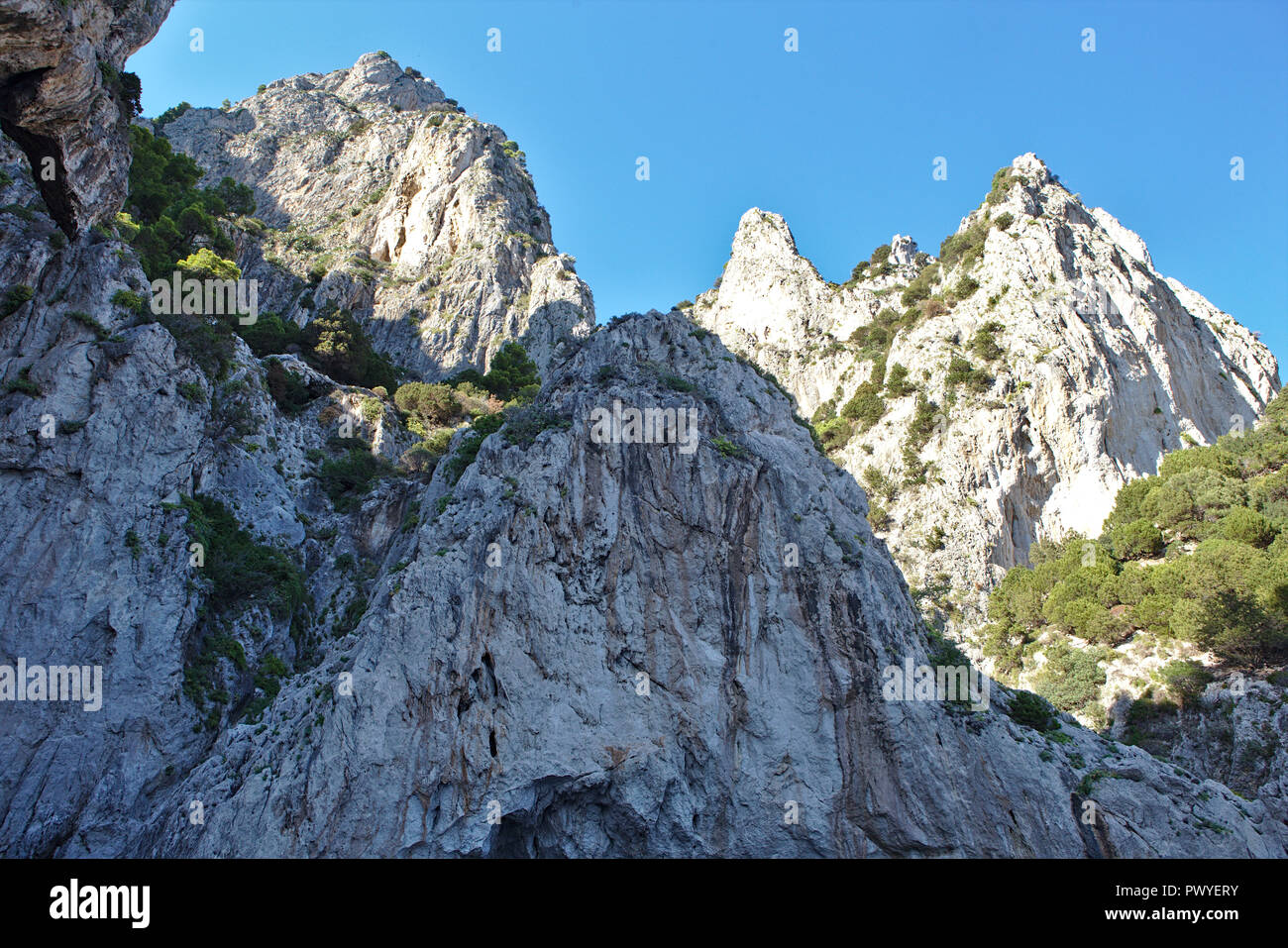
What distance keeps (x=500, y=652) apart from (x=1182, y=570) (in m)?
32.3

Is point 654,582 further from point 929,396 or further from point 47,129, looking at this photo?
point 929,396

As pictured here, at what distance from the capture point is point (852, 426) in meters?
57.6

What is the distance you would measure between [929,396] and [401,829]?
45322 mm

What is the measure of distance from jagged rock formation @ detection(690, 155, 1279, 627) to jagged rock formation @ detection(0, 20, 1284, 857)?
24.5 meters

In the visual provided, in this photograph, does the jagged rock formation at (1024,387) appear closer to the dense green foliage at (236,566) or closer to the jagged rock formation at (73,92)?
the dense green foliage at (236,566)

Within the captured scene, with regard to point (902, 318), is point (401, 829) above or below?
below

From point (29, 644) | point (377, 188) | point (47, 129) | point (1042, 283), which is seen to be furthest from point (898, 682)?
point (377, 188)

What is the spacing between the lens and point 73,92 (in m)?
19.4

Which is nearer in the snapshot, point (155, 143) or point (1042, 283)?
point (155, 143)
